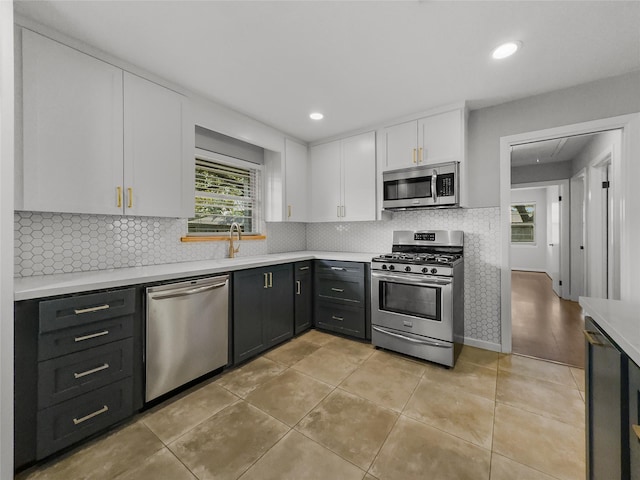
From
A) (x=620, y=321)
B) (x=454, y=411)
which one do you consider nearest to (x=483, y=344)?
(x=454, y=411)

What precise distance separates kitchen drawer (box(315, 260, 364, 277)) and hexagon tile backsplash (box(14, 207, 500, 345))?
754 mm

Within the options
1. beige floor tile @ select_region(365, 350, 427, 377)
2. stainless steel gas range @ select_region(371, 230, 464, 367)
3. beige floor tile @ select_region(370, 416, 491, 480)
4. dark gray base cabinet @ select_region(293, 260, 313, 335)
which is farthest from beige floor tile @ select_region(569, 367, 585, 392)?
dark gray base cabinet @ select_region(293, 260, 313, 335)

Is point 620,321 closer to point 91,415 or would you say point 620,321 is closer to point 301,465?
point 301,465

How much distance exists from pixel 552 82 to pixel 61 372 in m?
4.19

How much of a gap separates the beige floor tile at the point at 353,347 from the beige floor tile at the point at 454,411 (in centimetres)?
69

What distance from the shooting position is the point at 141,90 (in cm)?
219

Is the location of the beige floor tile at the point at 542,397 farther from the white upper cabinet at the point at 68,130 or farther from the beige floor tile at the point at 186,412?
the white upper cabinet at the point at 68,130

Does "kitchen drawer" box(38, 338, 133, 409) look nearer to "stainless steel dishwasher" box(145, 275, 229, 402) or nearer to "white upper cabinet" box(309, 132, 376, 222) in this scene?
"stainless steel dishwasher" box(145, 275, 229, 402)

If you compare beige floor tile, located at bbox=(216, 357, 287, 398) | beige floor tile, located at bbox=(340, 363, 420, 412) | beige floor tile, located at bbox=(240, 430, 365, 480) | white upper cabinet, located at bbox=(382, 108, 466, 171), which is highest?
white upper cabinet, located at bbox=(382, 108, 466, 171)

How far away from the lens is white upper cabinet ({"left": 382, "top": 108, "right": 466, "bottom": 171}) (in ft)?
9.24

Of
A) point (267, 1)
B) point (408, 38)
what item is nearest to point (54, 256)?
point (267, 1)

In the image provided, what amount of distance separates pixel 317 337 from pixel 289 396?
47.1 inches

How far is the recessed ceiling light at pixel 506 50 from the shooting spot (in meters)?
1.94

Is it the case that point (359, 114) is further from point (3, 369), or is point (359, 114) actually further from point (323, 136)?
point (3, 369)
